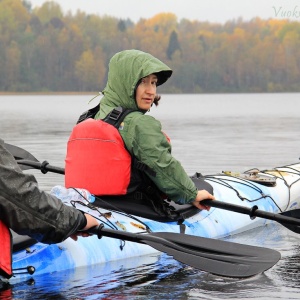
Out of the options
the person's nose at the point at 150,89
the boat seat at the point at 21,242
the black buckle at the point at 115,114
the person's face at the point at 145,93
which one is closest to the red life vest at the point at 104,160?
the black buckle at the point at 115,114

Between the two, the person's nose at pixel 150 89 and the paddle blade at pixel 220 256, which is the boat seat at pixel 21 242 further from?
the person's nose at pixel 150 89

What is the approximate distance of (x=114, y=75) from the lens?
7.19 meters

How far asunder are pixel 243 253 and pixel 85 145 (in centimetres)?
164

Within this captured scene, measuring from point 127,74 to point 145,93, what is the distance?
220 millimetres

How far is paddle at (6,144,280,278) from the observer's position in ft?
19.6

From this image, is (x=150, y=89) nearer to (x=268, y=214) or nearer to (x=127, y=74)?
(x=127, y=74)

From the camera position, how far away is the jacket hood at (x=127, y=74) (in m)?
7.02

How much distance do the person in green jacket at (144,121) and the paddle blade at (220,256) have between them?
0.87 metres

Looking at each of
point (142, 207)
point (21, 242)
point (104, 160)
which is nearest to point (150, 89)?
point (104, 160)

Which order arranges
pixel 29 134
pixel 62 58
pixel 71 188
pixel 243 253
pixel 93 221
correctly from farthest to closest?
1. pixel 62 58
2. pixel 29 134
3. pixel 71 188
4. pixel 243 253
5. pixel 93 221

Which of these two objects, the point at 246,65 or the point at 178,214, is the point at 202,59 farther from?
the point at 178,214

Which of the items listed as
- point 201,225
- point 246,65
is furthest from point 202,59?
point 201,225

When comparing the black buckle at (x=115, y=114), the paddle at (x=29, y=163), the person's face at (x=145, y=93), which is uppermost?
the person's face at (x=145, y=93)

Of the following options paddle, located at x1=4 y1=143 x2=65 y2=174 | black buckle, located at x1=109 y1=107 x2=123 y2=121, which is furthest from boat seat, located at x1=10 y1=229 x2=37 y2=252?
paddle, located at x1=4 y1=143 x2=65 y2=174
